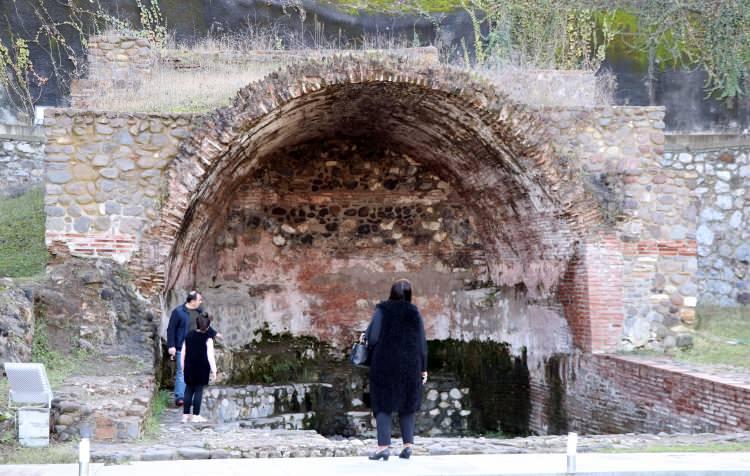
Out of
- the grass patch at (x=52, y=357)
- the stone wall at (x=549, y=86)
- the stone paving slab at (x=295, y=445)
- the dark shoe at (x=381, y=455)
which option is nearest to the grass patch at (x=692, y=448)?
the stone paving slab at (x=295, y=445)

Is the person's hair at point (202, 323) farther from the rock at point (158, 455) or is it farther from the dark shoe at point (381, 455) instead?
the dark shoe at point (381, 455)

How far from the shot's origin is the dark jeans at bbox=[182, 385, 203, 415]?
867 centimetres

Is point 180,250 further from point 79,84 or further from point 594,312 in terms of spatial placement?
point 594,312

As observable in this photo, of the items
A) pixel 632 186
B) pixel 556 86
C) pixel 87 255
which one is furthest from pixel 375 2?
pixel 87 255

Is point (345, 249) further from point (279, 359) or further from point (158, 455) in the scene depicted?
point (158, 455)

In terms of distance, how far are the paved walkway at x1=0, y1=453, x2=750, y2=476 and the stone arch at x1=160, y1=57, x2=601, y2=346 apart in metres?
4.60

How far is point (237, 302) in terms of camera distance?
1342cm

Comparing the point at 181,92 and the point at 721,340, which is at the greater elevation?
the point at 181,92

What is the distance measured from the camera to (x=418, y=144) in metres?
12.9

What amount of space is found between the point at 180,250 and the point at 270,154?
2349 millimetres

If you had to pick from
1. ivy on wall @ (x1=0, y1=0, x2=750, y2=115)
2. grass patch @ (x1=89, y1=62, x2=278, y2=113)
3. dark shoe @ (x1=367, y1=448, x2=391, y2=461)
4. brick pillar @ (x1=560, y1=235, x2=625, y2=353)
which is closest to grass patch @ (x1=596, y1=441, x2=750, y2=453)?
dark shoe @ (x1=367, y1=448, x2=391, y2=461)

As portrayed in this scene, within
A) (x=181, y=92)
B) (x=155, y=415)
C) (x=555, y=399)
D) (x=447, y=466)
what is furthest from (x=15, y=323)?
(x=555, y=399)

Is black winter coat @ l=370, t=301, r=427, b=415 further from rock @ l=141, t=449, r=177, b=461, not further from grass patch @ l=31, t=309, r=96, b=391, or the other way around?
grass patch @ l=31, t=309, r=96, b=391

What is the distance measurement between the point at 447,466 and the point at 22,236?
8998 millimetres
